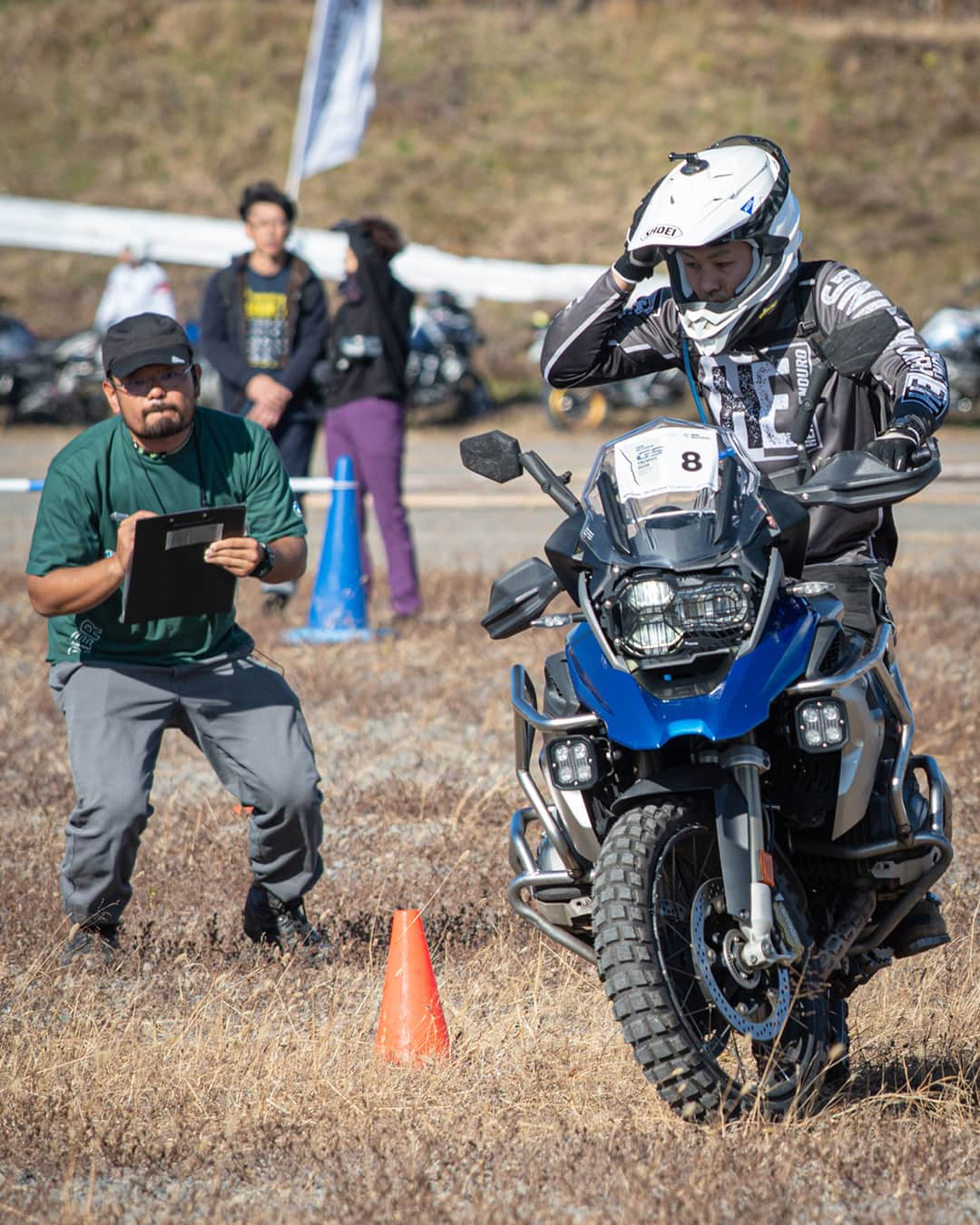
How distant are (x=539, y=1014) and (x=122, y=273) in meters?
14.3

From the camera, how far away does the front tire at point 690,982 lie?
347 centimetres

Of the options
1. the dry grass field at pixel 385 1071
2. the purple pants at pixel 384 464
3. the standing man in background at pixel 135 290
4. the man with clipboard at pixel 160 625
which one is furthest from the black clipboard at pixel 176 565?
the standing man in background at pixel 135 290

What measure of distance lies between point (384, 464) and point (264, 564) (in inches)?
211

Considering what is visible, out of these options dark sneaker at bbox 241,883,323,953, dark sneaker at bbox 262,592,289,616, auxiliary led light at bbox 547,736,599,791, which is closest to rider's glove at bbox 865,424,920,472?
auxiliary led light at bbox 547,736,599,791

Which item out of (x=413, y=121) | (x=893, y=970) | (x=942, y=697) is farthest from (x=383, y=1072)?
(x=413, y=121)

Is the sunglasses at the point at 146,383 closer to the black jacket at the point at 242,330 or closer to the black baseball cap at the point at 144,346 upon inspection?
the black baseball cap at the point at 144,346

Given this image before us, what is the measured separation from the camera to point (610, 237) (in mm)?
33469

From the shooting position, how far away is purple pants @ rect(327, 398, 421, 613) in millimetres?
10242

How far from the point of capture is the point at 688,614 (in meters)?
3.60

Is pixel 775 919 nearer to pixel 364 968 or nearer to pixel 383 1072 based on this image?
pixel 383 1072

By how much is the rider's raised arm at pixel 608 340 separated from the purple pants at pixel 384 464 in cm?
544

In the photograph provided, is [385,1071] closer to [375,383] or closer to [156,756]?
[156,756]

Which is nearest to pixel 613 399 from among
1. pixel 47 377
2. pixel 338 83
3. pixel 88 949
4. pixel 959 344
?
pixel 959 344

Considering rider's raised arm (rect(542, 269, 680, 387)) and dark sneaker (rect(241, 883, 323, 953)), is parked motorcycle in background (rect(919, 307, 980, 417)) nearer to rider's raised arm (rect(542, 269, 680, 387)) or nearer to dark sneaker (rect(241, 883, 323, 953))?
rider's raised arm (rect(542, 269, 680, 387))
